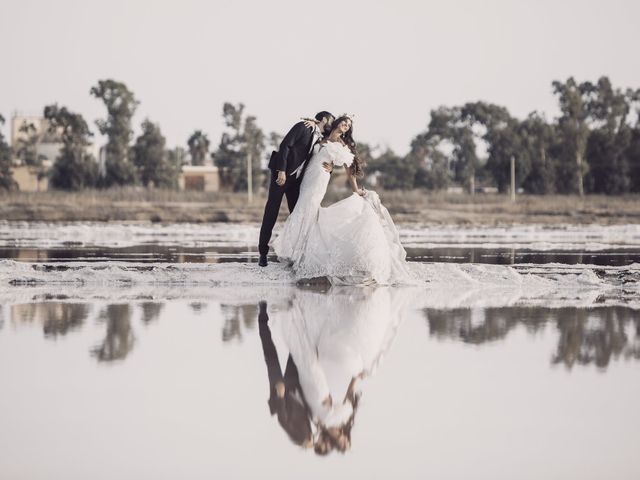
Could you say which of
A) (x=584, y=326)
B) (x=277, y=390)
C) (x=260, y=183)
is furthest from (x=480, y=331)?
(x=260, y=183)

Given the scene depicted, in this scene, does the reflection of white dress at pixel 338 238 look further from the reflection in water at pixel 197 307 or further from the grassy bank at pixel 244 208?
the grassy bank at pixel 244 208

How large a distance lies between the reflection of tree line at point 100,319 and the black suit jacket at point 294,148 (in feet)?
11.5

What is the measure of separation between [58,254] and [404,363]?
43.9ft

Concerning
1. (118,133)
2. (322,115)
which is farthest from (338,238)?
(118,133)

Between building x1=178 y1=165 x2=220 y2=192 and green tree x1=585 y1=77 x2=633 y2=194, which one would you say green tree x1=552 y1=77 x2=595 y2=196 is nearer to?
green tree x1=585 y1=77 x2=633 y2=194

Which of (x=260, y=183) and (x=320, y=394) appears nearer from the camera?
A: (x=320, y=394)

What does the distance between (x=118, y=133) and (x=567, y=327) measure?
226 ft

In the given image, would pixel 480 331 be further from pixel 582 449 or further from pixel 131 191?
pixel 131 191

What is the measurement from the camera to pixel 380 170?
9306 centimetres

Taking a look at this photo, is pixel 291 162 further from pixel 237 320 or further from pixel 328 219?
pixel 237 320

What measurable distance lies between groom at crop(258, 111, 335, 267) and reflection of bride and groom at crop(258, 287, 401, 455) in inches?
99.8

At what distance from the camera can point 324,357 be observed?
7.05 metres

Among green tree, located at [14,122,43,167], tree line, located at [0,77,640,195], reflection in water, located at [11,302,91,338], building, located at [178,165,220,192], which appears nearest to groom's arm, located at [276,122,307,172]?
reflection in water, located at [11,302,91,338]

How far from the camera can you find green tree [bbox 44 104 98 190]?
76.1 metres
